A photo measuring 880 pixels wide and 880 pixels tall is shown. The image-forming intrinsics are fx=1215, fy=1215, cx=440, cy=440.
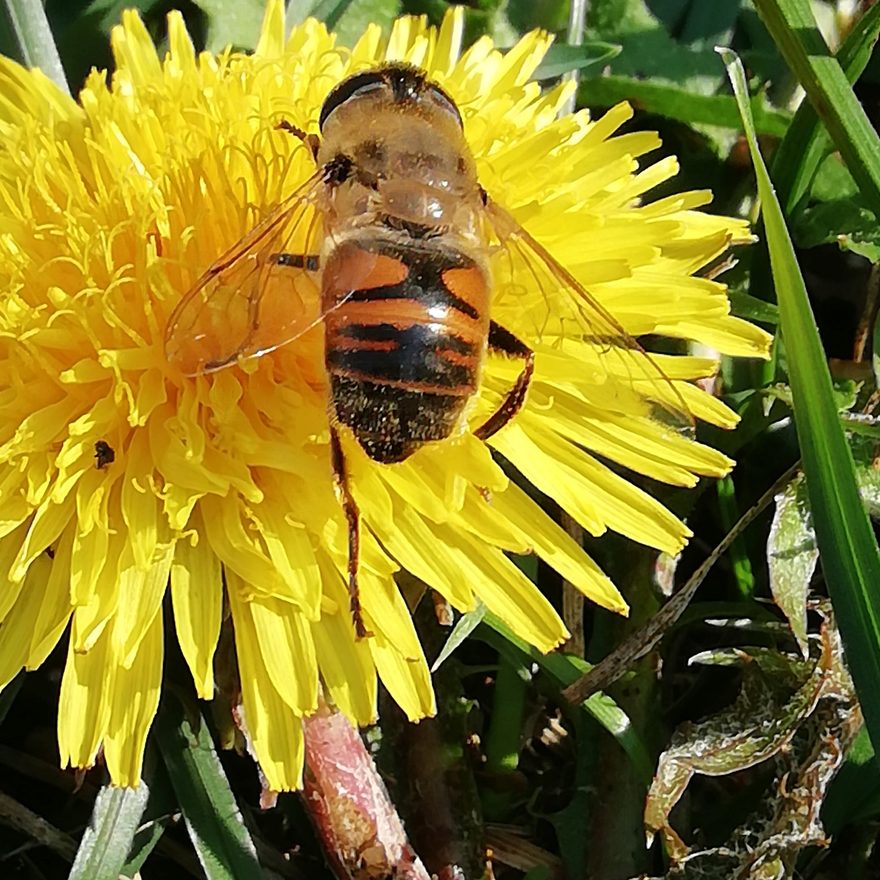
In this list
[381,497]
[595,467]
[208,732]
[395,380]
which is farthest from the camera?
[208,732]

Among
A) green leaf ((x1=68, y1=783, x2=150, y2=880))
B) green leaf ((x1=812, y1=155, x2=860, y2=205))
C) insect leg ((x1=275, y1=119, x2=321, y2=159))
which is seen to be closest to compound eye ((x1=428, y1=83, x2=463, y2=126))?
insect leg ((x1=275, y1=119, x2=321, y2=159))

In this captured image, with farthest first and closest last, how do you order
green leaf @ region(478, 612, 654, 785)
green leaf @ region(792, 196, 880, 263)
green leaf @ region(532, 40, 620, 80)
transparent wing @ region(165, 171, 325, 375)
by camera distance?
green leaf @ region(532, 40, 620, 80), green leaf @ region(792, 196, 880, 263), green leaf @ region(478, 612, 654, 785), transparent wing @ region(165, 171, 325, 375)

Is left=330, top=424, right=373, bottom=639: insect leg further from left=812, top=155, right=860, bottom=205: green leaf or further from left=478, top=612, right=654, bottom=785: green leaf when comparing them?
left=812, top=155, right=860, bottom=205: green leaf

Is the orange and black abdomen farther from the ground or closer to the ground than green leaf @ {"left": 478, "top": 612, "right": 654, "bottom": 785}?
farther from the ground

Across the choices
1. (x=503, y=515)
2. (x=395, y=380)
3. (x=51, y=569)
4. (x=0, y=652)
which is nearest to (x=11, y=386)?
(x=51, y=569)

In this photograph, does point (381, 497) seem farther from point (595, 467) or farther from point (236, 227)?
point (236, 227)

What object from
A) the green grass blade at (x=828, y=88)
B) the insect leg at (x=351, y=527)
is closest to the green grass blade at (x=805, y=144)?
the green grass blade at (x=828, y=88)
